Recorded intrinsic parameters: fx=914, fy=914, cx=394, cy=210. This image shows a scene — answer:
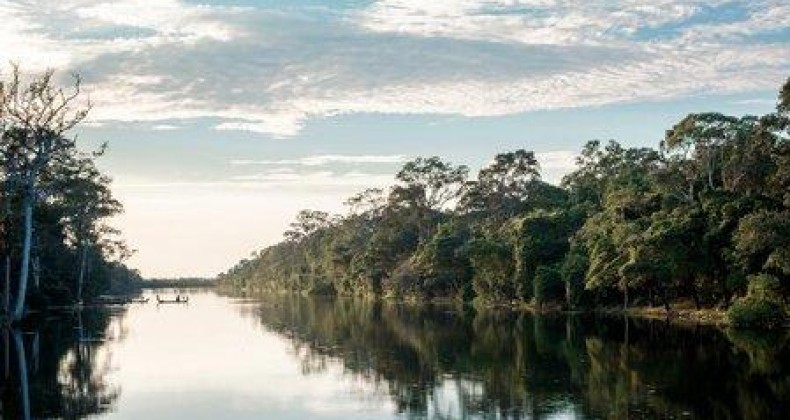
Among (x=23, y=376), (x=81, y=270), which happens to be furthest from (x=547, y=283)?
(x=23, y=376)

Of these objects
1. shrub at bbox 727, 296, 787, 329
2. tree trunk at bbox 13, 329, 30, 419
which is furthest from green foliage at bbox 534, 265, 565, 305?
tree trunk at bbox 13, 329, 30, 419

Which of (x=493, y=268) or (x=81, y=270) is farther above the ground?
(x=81, y=270)

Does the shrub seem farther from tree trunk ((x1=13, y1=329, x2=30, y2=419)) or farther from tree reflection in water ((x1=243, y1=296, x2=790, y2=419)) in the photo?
tree trunk ((x1=13, y1=329, x2=30, y2=419))

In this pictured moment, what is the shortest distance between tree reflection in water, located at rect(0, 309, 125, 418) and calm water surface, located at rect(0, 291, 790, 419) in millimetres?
69

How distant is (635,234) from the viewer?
2714 inches

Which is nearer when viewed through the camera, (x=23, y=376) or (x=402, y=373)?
(x=23, y=376)

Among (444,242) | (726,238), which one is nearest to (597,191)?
(444,242)

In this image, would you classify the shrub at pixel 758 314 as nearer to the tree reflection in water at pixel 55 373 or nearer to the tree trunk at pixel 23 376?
the tree reflection in water at pixel 55 373

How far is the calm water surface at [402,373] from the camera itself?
27.2 meters

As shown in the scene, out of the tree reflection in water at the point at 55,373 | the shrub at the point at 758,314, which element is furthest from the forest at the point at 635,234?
the tree reflection in water at the point at 55,373

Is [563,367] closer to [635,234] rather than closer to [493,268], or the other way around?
[635,234]

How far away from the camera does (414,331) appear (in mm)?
60812

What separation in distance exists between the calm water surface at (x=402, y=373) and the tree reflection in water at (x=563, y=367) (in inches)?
2.9

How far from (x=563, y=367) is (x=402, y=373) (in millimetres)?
6651
